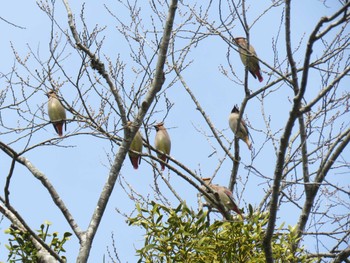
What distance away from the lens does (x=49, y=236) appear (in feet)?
16.8

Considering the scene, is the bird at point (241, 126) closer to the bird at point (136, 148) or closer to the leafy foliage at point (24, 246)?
the bird at point (136, 148)

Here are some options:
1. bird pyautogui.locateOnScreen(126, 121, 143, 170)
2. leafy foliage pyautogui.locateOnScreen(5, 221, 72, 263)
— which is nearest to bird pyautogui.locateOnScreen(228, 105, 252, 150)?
bird pyautogui.locateOnScreen(126, 121, 143, 170)

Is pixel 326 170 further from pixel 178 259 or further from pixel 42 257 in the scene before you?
pixel 42 257

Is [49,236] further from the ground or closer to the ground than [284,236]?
further from the ground

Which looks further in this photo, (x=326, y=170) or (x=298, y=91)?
(x=326, y=170)

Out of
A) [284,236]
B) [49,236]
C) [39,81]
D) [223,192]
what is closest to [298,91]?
[284,236]

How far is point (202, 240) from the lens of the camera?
178 inches

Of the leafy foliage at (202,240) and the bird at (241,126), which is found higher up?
the bird at (241,126)

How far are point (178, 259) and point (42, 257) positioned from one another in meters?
0.98

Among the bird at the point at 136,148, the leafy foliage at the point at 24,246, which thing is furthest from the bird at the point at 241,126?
the leafy foliage at the point at 24,246

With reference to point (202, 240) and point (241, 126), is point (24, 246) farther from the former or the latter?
point (241, 126)

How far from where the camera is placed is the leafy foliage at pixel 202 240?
4.55 m

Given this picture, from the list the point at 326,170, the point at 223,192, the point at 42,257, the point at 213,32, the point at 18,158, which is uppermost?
the point at 213,32

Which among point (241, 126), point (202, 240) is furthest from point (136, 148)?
point (202, 240)
